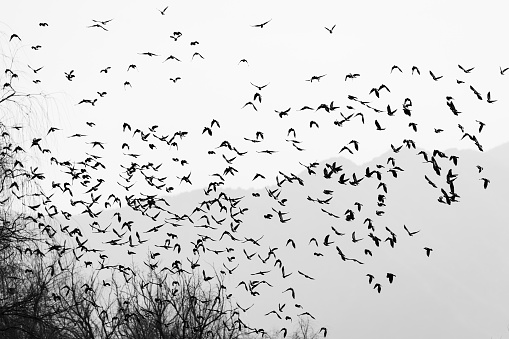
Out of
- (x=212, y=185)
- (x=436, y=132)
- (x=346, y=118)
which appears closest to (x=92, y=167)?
(x=212, y=185)

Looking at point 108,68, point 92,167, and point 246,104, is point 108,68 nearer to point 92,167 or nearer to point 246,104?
point 92,167

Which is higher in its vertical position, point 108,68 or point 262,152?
point 108,68

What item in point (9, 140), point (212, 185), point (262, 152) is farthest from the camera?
point (212, 185)

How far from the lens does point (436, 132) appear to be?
20.9 metres

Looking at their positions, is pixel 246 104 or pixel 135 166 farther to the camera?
pixel 135 166

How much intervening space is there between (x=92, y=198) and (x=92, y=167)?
84 centimetres

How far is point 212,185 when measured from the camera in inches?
862

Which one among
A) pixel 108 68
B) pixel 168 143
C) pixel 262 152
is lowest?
pixel 262 152

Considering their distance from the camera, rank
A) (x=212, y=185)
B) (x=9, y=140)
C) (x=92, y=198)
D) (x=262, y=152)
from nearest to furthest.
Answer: (x=9, y=140)
(x=262, y=152)
(x=92, y=198)
(x=212, y=185)

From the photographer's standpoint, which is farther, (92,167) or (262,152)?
(92,167)

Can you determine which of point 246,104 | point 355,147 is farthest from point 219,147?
point 355,147

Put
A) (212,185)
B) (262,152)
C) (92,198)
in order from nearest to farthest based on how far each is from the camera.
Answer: (262,152), (92,198), (212,185)

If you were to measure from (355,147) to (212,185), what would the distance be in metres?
4.18

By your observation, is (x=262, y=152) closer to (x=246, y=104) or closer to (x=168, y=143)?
(x=246, y=104)
